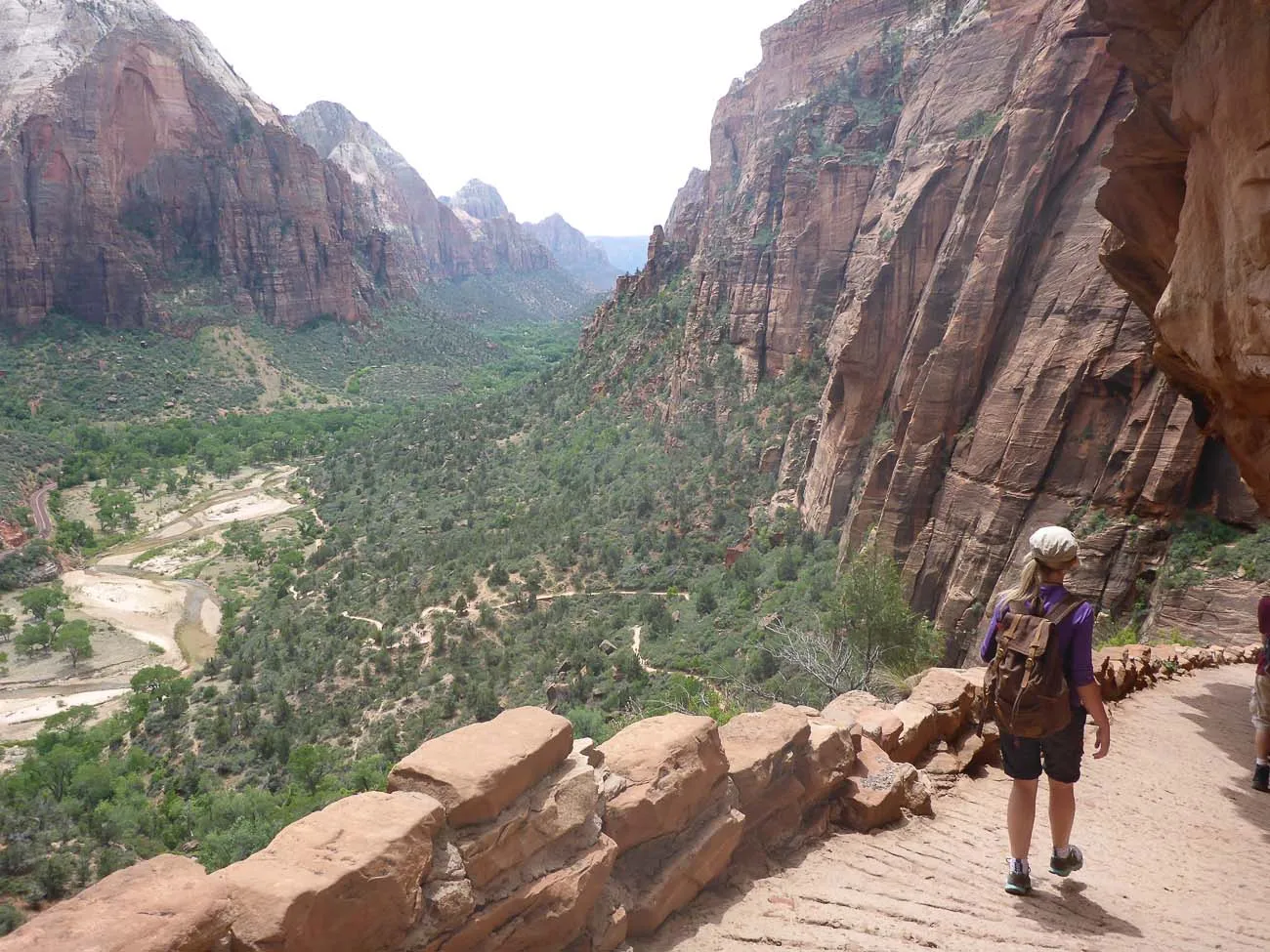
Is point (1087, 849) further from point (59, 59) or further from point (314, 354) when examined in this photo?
point (59, 59)

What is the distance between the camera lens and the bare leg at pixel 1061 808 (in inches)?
200

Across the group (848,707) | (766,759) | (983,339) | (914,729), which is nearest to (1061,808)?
(766,759)

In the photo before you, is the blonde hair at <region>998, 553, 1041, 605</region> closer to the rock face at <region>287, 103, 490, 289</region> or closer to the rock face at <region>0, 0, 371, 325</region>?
the rock face at <region>0, 0, 371, 325</region>

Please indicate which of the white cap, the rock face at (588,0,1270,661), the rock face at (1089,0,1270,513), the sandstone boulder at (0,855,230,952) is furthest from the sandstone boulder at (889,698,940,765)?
the rock face at (588,0,1270,661)

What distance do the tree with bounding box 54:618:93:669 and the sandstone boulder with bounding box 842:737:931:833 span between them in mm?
36136

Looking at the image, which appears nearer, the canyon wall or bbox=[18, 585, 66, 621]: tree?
bbox=[18, 585, 66, 621]: tree

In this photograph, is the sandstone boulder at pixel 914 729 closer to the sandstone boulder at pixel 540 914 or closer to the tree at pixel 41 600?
the sandstone boulder at pixel 540 914

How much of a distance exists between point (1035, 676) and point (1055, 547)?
87cm

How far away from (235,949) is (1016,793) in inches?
190

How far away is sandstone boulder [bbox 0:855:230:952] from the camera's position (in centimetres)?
275

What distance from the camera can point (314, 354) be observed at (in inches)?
3750

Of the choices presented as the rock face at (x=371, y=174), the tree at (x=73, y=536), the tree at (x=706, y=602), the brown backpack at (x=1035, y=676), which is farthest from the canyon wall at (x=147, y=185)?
the brown backpack at (x=1035, y=676)

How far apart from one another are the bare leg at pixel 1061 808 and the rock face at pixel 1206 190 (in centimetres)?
368

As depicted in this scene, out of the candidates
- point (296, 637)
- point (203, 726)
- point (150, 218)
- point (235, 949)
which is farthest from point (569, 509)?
point (150, 218)
